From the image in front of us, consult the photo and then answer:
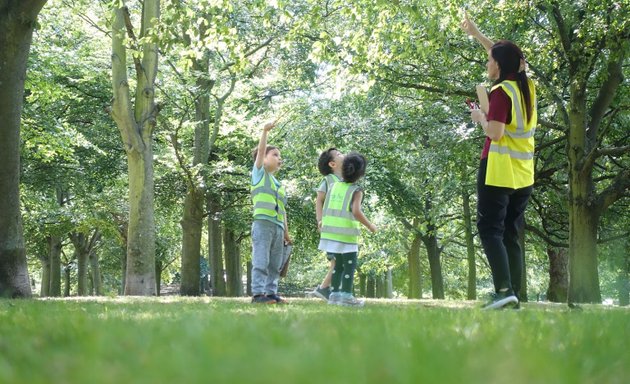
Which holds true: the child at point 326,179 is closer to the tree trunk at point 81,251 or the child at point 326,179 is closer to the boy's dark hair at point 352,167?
the boy's dark hair at point 352,167

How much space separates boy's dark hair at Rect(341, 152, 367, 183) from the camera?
25.5 ft

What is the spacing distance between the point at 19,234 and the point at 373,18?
719 cm

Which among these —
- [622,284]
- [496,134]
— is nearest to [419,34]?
[496,134]

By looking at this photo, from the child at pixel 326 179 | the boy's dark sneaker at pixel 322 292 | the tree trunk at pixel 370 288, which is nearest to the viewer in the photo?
the child at pixel 326 179

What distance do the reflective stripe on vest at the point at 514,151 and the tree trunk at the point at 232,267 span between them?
2191cm

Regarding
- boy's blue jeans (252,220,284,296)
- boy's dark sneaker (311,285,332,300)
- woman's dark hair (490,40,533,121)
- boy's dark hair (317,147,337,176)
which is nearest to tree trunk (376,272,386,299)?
boy's dark sneaker (311,285,332,300)

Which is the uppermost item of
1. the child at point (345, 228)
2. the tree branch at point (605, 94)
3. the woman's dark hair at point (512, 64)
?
the tree branch at point (605, 94)

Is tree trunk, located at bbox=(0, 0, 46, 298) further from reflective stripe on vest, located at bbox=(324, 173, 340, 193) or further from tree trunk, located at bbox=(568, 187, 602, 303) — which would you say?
tree trunk, located at bbox=(568, 187, 602, 303)

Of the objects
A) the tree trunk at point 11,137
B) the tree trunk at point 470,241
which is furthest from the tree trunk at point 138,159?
the tree trunk at point 470,241

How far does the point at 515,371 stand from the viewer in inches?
60.7

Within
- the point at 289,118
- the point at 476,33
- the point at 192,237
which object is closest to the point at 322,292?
the point at 476,33

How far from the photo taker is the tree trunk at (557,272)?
22.2 meters

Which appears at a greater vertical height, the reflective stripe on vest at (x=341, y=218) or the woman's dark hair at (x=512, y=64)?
the woman's dark hair at (x=512, y=64)

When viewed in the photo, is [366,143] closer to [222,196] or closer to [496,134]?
[222,196]
